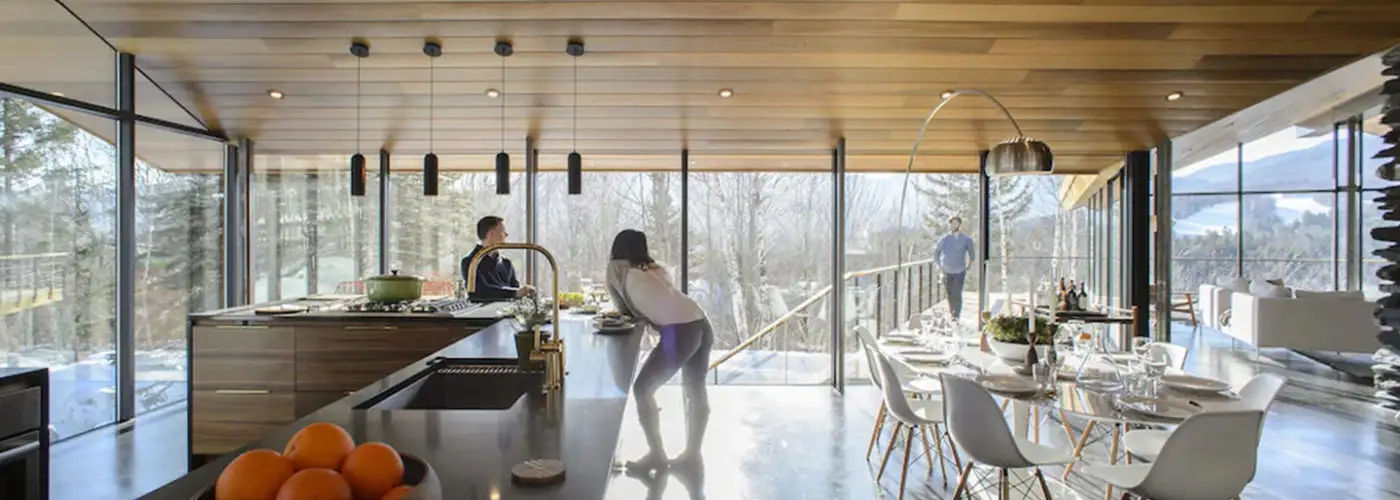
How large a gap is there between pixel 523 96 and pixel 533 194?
1.17 m

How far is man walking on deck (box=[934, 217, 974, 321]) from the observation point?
791 centimetres

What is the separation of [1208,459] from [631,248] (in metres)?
2.59

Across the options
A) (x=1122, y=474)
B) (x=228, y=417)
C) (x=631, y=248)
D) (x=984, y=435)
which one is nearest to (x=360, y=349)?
(x=228, y=417)

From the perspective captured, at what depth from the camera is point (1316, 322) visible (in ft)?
23.5

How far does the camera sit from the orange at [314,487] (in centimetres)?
85

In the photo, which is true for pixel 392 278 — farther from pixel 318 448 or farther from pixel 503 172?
pixel 318 448

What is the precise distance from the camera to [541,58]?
4574mm

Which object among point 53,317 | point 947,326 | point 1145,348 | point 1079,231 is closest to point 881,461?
point 947,326

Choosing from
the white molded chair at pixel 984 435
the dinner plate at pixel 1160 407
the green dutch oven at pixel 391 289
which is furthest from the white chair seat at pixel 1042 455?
the green dutch oven at pixel 391 289

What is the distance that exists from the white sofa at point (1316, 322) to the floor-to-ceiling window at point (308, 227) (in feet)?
28.2

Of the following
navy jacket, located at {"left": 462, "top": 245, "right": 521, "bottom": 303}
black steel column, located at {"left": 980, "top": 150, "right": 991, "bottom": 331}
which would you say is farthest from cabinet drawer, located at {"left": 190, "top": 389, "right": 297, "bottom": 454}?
black steel column, located at {"left": 980, "top": 150, "right": 991, "bottom": 331}

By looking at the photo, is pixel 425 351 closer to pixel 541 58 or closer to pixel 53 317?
pixel 541 58

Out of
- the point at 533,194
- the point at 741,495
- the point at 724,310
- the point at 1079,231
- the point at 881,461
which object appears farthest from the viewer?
the point at 1079,231

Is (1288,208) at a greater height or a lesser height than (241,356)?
greater
